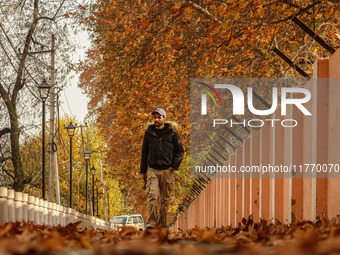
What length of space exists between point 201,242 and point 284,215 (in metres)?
4.21

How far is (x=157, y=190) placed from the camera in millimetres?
11273

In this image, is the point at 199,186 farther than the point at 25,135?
No

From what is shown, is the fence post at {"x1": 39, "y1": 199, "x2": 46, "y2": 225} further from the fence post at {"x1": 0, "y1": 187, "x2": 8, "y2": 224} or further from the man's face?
the fence post at {"x1": 0, "y1": 187, "x2": 8, "y2": 224}

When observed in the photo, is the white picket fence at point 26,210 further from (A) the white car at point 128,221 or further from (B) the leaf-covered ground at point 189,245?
(A) the white car at point 128,221

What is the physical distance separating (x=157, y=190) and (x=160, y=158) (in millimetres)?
588

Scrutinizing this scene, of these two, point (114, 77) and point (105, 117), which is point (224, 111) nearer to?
point (114, 77)

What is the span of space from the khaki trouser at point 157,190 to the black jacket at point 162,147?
5.2 inches

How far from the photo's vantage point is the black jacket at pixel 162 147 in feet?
36.2

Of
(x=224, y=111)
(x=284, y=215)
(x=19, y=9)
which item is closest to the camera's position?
(x=284, y=215)

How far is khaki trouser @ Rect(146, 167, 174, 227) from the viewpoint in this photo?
36.9ft

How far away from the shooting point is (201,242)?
4.40 m

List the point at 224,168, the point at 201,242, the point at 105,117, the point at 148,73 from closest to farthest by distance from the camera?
the point at 201,242 → the point at 224,168 → the point at 148,73 → the point at 105,117

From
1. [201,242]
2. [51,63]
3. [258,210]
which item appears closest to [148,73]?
[258,210]

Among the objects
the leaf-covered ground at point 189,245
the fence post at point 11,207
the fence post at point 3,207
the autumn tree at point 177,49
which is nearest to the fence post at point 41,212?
the fence post at point 11,207
